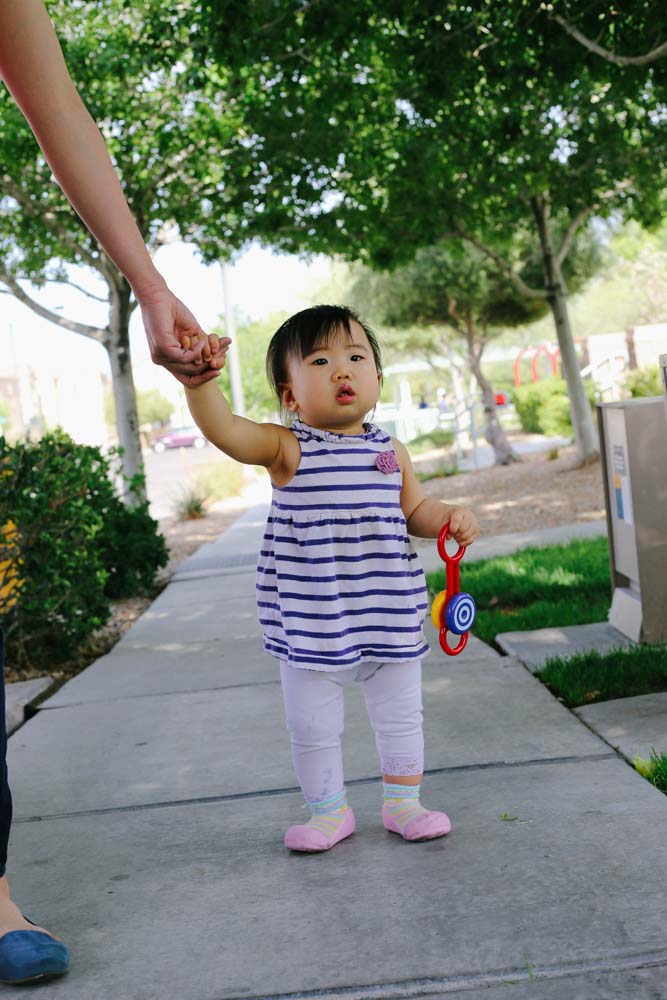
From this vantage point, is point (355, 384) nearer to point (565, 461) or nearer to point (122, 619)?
point (122, 619)

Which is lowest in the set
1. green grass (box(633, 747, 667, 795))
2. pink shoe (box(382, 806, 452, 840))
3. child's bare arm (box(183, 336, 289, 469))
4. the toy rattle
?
green grass (box(633, 747, 667, 795))

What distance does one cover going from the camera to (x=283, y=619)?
9.28 feet

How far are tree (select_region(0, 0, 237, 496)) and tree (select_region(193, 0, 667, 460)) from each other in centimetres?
58

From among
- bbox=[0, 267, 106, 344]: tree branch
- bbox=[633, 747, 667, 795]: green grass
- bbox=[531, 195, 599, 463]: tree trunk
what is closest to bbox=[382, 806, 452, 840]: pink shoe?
bbox=[633, 747, 667, 795]: green grass

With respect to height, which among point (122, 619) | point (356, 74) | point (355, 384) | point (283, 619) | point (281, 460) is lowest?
point (122, 619)

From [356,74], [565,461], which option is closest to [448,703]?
[356,74]

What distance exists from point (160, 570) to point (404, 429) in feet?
55.6

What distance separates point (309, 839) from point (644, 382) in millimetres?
17974

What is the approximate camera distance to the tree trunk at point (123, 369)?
11789mm

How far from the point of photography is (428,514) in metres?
2.96

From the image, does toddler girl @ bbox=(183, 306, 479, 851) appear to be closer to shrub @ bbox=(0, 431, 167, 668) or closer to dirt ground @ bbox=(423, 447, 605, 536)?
shrub @ bbox=(0, 431, 167, 668)

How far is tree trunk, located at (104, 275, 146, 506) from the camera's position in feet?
38.7

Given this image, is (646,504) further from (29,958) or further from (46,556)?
(29,958)

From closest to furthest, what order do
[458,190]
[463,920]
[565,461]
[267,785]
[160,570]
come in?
1. [463,920]
2. [267,785]
3. [160,570]
4. [458,190]
5. [565,461]
